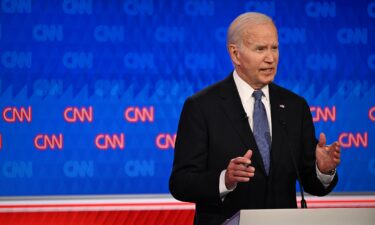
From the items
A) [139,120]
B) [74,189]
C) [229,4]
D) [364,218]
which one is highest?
[229,4]

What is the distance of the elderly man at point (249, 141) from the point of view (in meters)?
2.41

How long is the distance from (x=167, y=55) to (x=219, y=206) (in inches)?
53.9

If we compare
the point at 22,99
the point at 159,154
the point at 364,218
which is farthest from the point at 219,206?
the point at 22,99

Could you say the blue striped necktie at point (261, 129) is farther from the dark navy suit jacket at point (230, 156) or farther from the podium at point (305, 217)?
the podium at point (305, 217)

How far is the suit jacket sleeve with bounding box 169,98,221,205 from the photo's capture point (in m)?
2.33

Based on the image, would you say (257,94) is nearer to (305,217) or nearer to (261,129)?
(261,129)

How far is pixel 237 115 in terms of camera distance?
2.49 metres

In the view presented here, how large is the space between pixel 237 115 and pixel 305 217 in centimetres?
74

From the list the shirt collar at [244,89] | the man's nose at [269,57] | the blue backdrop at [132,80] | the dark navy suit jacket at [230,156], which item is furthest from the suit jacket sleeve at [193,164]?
the blue backdrop at [132,80]

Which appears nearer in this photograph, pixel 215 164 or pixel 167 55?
pixel 215 164

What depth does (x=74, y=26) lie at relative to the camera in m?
3.65

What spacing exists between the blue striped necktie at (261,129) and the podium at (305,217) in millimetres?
632

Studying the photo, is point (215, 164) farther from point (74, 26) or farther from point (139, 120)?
point (74, 26)

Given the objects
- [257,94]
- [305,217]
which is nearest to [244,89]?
[257,94]
